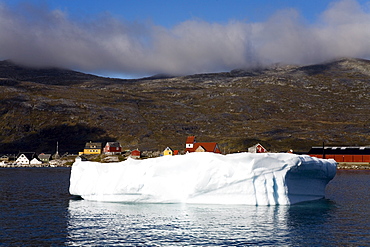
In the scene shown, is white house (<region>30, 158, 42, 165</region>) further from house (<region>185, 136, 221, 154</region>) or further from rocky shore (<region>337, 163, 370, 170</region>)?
rocky shore (<region>337, 163, 370, 170</region>)

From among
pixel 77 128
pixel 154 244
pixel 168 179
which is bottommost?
pixel 154 244

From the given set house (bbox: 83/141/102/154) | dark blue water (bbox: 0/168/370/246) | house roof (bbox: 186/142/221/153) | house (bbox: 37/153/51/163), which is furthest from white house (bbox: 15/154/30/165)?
dark blue water (bbox: 0/168/370/246)

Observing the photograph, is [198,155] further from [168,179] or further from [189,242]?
[189,242]

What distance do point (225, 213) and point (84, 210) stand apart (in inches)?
432

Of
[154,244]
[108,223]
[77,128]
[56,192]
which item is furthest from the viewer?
[77,128]

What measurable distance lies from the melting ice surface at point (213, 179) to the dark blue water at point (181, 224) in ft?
2.75

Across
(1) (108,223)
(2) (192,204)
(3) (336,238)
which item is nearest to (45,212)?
(1) (108,223)

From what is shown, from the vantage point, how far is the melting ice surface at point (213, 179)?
105ft

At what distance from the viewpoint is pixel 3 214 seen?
103ft

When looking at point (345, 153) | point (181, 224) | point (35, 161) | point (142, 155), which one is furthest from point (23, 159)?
point (181, 224)

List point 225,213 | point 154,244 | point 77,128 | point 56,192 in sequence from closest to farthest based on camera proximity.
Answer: point 154,244 < point 225,213 < point 56,192 < point 77,128

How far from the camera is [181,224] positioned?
86.8 feet

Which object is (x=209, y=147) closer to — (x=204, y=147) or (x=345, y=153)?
(x=204, y=147)

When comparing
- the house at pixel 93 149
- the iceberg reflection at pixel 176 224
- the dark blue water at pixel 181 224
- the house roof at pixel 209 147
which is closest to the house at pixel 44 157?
the house at pixel 93 149
